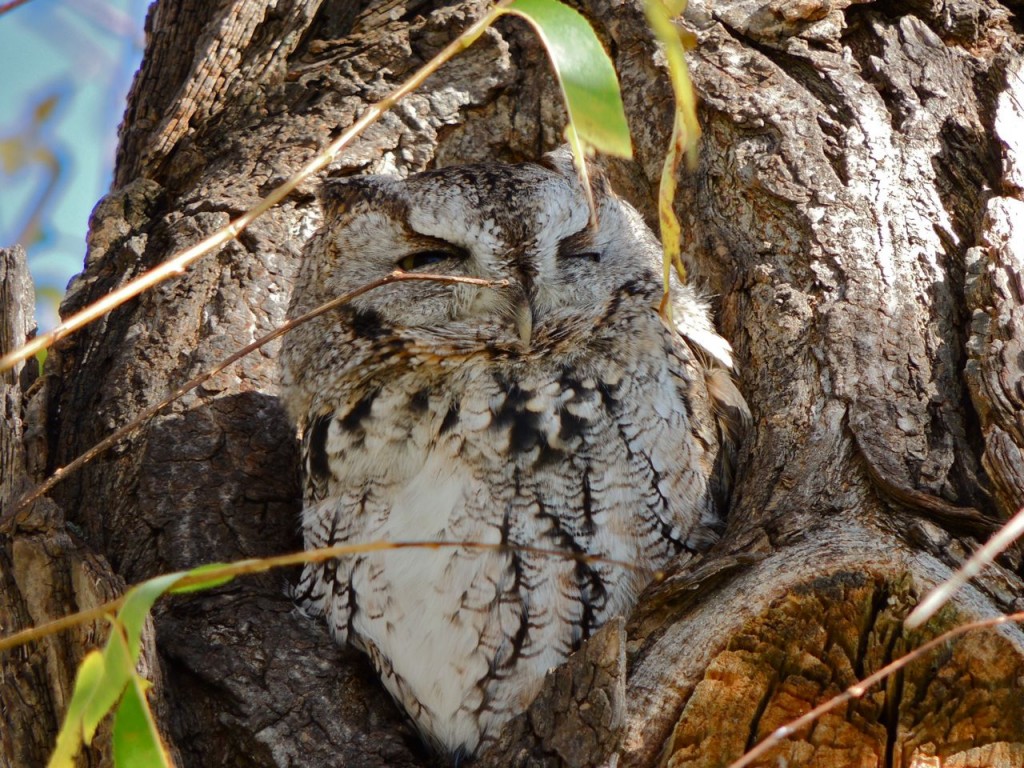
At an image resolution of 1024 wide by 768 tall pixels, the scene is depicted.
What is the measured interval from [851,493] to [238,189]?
4.83ft

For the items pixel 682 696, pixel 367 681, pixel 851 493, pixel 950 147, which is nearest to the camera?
pixel 682 696

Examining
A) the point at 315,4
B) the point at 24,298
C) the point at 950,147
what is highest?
the point at 315,4

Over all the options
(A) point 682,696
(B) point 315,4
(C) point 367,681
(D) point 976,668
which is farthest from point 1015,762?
(B) point 315,4

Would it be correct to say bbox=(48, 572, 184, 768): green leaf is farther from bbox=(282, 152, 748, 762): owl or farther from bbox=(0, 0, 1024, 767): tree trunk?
bbox=(282, 152, 748, 762): owl

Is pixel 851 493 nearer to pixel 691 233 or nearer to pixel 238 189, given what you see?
pixel 691 233

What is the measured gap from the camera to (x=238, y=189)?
7.77 feet

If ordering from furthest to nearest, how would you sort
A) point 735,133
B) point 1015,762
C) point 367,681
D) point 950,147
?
point 735,133, point 950,147, point 367,681, point 1015,762

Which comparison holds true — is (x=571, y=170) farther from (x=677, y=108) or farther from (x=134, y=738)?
(x=134, y=738)

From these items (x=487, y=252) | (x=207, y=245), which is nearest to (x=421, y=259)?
(x=487, y=252)

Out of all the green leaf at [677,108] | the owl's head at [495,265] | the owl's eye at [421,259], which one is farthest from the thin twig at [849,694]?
the owl's eye at [421,259]

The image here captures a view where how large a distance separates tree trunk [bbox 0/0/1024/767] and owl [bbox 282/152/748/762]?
11 cm

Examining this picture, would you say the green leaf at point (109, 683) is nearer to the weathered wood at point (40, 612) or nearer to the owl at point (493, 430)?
the weathered wood at point (40, 612)

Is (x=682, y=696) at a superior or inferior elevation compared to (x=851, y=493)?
inferior

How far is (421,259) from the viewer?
204cm
